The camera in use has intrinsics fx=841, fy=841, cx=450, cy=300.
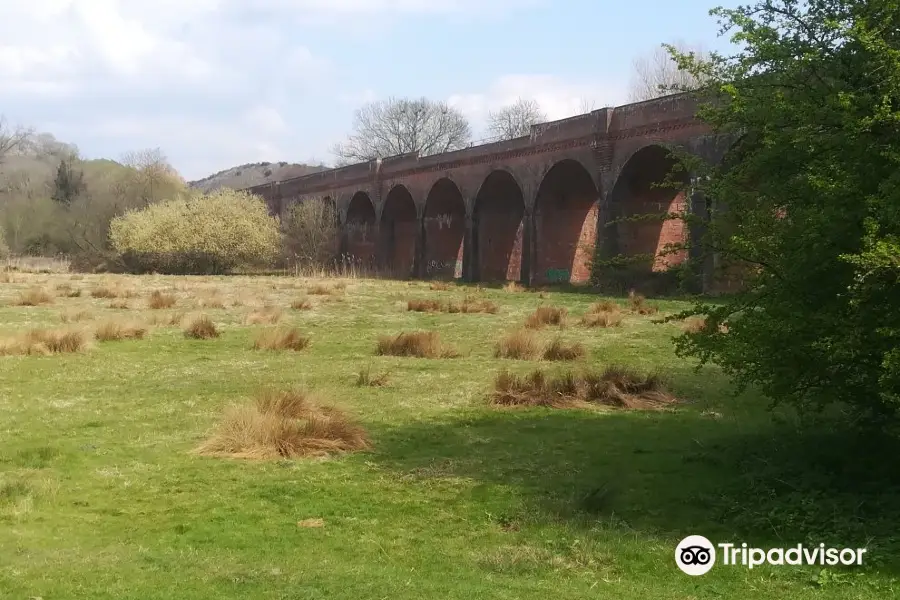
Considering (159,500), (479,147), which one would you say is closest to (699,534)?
(159,500)

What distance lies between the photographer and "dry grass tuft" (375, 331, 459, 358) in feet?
42.9

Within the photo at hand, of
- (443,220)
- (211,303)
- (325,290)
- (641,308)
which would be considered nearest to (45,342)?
(211,303)

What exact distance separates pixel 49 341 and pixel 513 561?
10.7m

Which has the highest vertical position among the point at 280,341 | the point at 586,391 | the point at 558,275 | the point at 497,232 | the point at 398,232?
the point at 398,232

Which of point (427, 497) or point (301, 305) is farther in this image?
point (301, 305)

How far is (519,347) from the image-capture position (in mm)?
12961

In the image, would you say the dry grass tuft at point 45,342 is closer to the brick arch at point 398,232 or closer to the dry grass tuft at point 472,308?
the dry grass tuft at point 472,308

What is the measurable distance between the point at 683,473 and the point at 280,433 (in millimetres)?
3342

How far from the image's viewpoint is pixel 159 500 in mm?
5980

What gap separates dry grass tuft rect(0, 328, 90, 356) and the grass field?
1828mm

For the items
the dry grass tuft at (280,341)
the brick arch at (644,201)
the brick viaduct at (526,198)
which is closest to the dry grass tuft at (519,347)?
the dry grass tuft at (280,341)

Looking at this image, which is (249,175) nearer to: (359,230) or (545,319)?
(359,230)

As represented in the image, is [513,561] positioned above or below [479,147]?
below

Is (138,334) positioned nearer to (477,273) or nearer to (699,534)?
(699,534)
